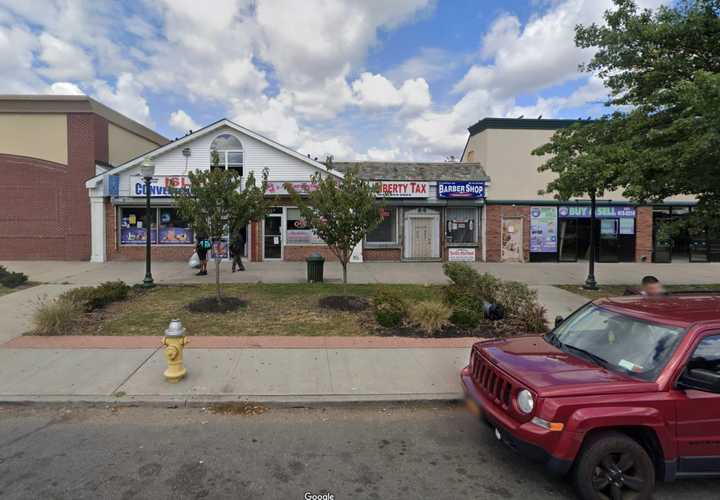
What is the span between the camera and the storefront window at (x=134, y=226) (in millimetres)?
18359

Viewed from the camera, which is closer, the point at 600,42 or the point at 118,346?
the point at 118,346

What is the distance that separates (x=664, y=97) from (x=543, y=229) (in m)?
9.75

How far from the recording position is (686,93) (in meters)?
8.38

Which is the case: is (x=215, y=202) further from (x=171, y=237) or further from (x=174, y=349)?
(x=171, y=237)

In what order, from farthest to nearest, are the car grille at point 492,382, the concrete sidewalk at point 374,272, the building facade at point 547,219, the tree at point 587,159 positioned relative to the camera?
the building facade at point 547,219
the concrete sidewalk at point 374,272
the tree at point 587,159
the car grille at point 492,382

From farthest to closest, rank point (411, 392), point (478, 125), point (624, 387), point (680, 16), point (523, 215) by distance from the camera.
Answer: point (478, 125) < point (523, 215) < point (680, 16) < point (411, 392) < point (624, 387)

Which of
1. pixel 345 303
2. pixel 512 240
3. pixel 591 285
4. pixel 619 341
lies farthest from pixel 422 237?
pixel 619 341

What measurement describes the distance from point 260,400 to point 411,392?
1.77m

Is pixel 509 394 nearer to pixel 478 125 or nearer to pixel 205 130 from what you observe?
pixel 205 130

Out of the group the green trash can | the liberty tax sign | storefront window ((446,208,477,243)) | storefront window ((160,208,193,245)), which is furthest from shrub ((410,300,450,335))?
storefront window ((160,208,193,245))

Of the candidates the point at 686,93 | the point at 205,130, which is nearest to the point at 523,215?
the point at 686,93

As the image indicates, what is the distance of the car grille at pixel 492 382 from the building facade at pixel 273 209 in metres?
14.0

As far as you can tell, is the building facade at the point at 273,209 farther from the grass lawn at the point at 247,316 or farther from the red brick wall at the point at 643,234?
the grass lawn at the point at 247,316

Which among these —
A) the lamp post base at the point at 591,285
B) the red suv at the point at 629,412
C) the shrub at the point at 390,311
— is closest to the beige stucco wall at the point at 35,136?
the shrub at the point at 390,311
